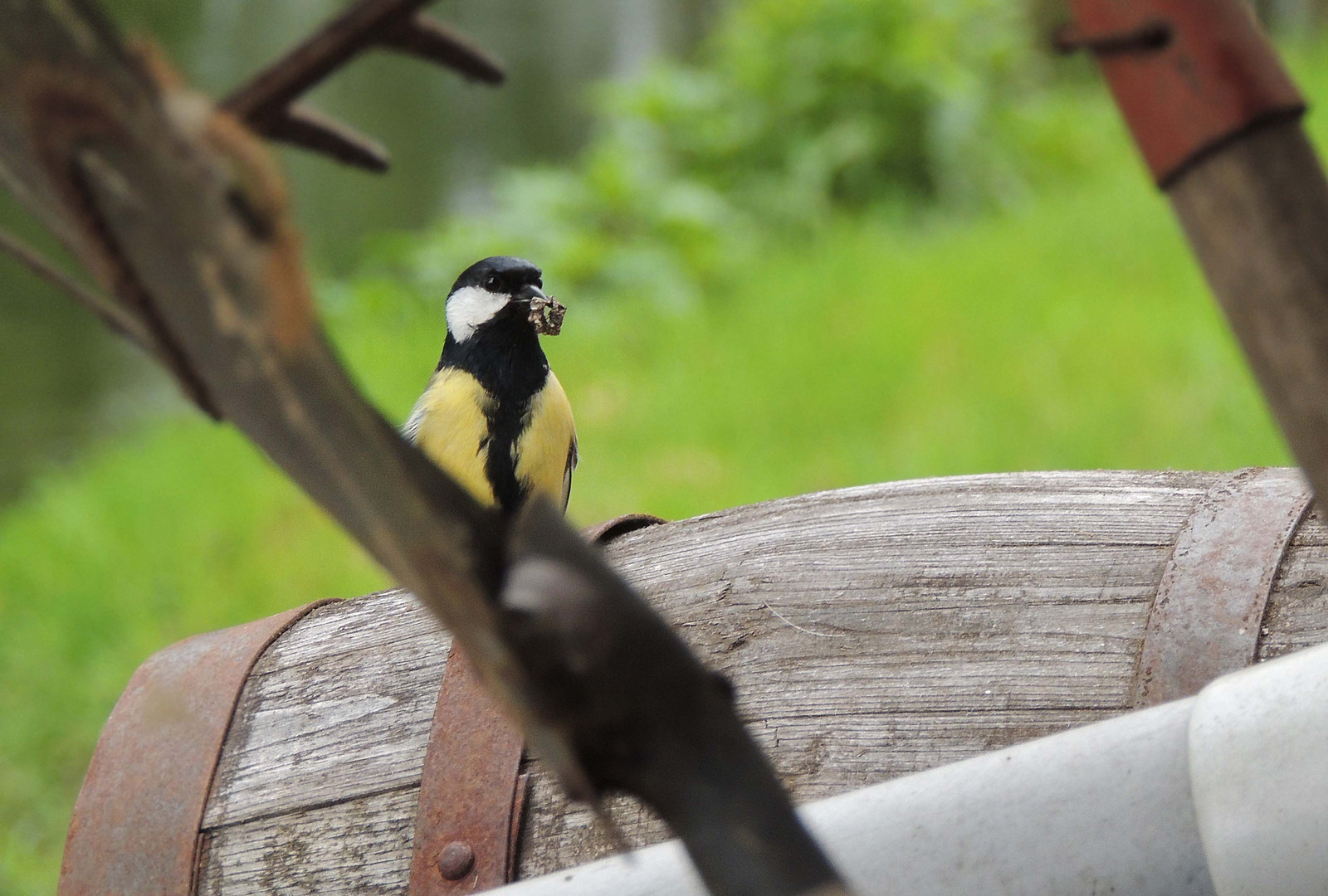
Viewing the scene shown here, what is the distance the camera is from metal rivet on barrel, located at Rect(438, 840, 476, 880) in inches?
47.3

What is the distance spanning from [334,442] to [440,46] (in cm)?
21

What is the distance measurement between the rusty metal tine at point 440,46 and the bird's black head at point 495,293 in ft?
2.78

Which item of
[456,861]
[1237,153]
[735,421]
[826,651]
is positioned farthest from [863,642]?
[735,421]

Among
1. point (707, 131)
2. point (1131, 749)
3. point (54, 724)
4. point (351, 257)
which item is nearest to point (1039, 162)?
point (707, 131)

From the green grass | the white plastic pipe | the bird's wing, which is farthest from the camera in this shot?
the green grass

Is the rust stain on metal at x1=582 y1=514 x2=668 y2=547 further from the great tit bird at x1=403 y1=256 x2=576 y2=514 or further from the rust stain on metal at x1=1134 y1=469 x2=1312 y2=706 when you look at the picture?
the rust stain on metal at x1=1134 y1=469 x2=1312 y2=706

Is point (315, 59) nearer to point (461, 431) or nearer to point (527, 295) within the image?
point (527, 295)

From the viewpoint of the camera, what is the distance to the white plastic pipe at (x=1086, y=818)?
0.76 m

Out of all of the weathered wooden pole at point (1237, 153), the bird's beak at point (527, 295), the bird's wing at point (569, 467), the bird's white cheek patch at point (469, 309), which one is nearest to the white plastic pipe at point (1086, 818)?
the weathered wooden pole at point (1237, 153)

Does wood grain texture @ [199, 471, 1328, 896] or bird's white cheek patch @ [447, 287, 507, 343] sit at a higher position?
bird's white cheek patch @ [447, 287, 507, 343]

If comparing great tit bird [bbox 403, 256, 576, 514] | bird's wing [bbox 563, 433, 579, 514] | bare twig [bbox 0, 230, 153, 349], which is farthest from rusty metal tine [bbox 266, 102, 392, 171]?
bird's wing [bbox 563, 433, 579, 514]

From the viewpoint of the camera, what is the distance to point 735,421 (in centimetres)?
396

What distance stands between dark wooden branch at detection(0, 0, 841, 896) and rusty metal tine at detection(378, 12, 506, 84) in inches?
3.0

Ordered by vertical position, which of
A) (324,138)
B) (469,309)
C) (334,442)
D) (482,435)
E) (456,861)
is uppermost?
(324,138)
